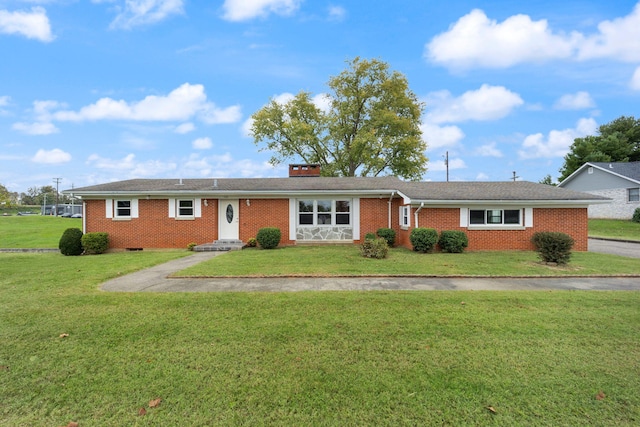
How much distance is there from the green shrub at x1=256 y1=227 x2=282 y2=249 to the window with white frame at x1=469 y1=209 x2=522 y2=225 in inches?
330

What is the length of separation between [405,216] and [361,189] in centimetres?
234

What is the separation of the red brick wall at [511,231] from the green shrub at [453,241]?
60cm

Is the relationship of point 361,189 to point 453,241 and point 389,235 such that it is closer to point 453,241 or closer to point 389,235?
point 389,235

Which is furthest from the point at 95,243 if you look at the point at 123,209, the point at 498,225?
the point at 498,225

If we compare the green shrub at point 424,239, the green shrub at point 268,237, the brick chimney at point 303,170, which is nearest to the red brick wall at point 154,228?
the green shrub at point 268,237

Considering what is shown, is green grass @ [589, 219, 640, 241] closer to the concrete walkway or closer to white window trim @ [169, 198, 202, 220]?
the concrete walkway

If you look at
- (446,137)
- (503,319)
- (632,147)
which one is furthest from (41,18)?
(632,147)

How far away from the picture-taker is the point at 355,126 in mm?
29781

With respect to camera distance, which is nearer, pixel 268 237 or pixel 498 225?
pixel 498 225

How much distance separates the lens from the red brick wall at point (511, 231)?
12570 mm

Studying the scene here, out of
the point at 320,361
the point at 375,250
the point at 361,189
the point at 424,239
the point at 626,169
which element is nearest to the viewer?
the point at 320,361

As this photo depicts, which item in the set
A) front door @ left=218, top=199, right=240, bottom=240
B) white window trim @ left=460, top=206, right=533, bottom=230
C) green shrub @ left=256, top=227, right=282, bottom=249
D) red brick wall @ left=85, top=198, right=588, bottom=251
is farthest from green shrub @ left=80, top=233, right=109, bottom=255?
white window trim @ left=460, top=206, right=533, bottom=230

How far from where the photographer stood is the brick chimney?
65.4 feet

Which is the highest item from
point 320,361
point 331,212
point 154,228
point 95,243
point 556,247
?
point 331,212
